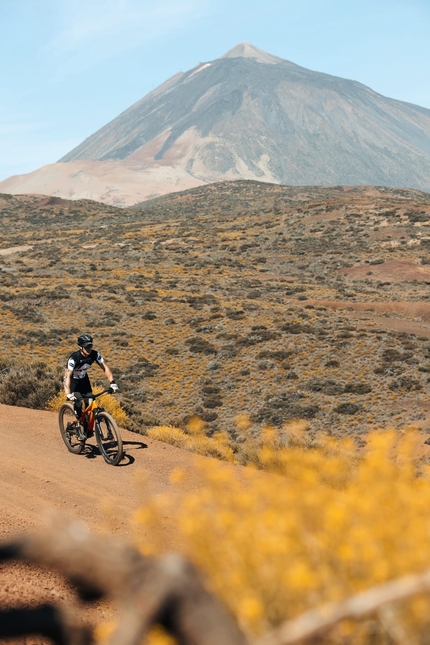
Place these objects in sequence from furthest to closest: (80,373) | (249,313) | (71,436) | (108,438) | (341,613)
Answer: (249,313)
(71,436)
(80,373)
(108,438)
(341,613)

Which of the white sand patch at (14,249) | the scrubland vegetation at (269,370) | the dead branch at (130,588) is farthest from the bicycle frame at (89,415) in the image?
the white sand patch at (14,249)

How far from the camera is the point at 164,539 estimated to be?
6.77 m

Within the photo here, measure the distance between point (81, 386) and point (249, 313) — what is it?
1067 inches

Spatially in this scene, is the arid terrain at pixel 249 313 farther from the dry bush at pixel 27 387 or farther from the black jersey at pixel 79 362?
the black jersey at pixel 79 362

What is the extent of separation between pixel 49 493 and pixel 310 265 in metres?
53.7

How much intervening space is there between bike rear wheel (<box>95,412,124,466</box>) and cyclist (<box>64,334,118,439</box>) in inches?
20.0

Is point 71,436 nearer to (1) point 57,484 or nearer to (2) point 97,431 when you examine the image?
(2) point 97,431

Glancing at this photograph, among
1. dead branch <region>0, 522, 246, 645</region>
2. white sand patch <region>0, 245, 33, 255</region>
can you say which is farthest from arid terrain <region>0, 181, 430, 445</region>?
dead branch <region>0, 522, 246, 645</region>

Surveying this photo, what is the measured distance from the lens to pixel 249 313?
37.4 meters

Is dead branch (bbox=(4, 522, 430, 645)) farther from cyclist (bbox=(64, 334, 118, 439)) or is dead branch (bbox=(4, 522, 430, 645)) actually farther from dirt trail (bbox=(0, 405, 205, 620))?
cyclist (bbox=(64, 334, 118, 439))

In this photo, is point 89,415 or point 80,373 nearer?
point 89,415

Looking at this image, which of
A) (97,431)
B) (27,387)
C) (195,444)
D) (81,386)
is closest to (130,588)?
(97,431)

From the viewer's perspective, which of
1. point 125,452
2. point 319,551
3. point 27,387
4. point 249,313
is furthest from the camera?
point 249,313

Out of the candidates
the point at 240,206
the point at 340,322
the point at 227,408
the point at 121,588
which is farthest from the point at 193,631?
the point at 240,206
